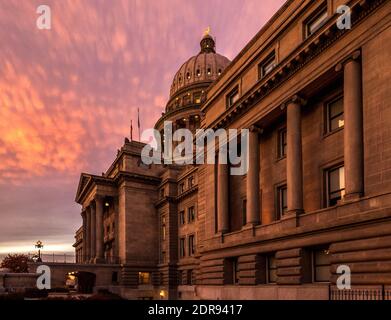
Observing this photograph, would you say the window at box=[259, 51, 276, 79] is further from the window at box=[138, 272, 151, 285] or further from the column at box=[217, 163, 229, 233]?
the window at box=[138, 272, 151, 285]

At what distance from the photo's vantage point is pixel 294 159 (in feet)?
81.4

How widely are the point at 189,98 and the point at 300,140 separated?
82.8 m

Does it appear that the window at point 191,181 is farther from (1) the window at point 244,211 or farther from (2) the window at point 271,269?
(2) the window at point 271,269

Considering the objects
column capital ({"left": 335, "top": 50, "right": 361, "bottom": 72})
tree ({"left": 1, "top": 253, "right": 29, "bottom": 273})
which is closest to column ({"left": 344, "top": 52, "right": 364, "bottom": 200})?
column capital ({"left": 335, "top": 50, "right": 361, "bottom": 72})

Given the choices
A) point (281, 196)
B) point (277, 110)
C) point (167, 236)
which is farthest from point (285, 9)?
point (167, 236)

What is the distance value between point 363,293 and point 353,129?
7.64 metres

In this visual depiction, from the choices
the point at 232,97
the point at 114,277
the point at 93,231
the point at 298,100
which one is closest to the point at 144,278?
the point at 114,277

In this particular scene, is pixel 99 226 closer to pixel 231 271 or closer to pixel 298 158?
pixel 231 271

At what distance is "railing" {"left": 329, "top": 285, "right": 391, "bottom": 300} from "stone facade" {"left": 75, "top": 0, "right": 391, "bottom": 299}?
0.14 m

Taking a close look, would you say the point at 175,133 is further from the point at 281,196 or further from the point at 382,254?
the point at 382,254

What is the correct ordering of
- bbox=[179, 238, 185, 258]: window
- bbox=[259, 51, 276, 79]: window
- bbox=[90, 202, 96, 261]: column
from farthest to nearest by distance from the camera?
bbox=[90, 202, 96, 261]: column → bbox=[179, 238, 185, 258]: window → bbox=[259, 51, 276, 79]: window

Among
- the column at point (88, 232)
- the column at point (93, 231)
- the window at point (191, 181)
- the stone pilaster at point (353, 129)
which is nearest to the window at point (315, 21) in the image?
the stone pilaster at point (353, 129)

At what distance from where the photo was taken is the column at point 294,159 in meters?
24.4

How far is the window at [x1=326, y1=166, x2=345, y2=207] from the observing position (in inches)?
908
